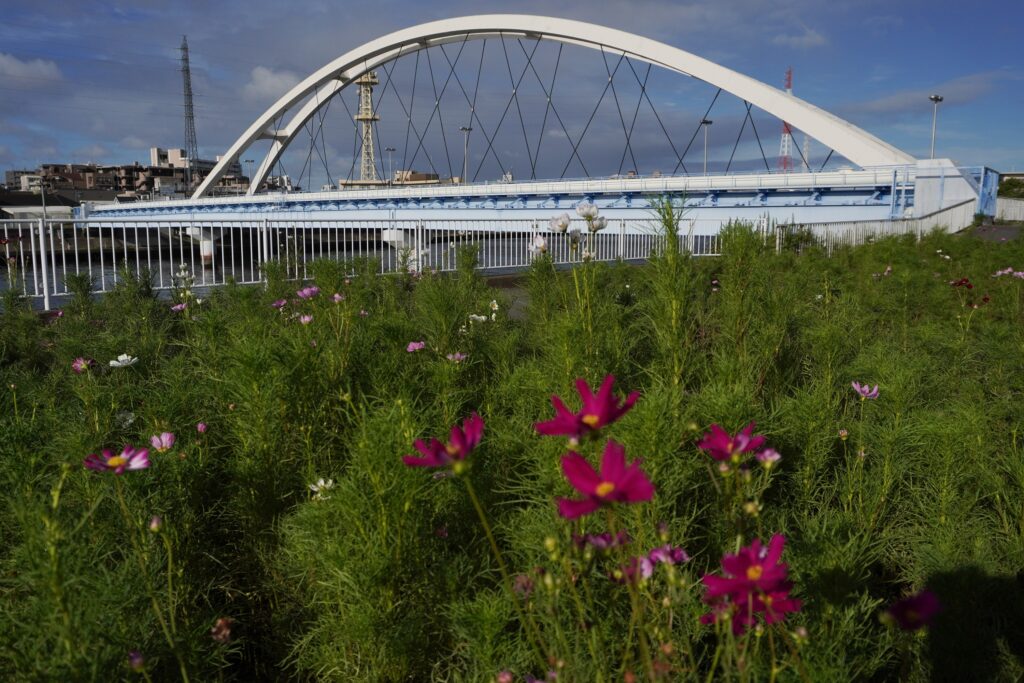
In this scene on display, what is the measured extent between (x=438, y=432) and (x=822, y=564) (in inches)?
57.0

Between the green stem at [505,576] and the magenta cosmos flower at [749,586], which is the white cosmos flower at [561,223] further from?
the magenta cosmos flower at [749,586]

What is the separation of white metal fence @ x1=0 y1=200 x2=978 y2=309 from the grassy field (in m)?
0.98

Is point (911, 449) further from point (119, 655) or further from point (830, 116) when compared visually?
point (830, 116)

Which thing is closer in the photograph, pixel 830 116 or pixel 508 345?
pixel 508 345

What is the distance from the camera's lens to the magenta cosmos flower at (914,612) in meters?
1.01

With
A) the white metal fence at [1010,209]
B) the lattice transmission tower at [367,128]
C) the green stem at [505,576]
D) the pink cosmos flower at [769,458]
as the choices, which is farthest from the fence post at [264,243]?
the lattice transmission tower at [367,128]

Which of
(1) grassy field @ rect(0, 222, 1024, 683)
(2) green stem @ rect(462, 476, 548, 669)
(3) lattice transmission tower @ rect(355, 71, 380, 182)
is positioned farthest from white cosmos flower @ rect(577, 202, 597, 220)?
(3) lattice transmission tower @ rect(355, 71, 380, 182)

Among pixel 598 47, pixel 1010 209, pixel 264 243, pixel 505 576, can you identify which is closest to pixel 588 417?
pixel 505 576

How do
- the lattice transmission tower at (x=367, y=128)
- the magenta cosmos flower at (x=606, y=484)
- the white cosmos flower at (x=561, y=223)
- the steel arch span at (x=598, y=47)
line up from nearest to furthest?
the magenta cosmos flower at (x=606, y=484), the white cosmos flower at (x=561, y=223), the steel arch span at (x=598, y=47), the lattice transmission tower at (x=367, y=128)

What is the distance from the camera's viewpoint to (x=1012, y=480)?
2.65 m

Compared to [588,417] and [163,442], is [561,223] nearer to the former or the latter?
[163,442]

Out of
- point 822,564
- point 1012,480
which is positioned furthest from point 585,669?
point 1012,480

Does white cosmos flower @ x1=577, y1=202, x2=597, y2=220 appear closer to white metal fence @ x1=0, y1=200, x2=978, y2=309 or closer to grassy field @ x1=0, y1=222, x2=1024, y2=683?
white metal fence @ x1=0, y1=200, x2=978, y2=309

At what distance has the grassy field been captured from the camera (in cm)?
141
